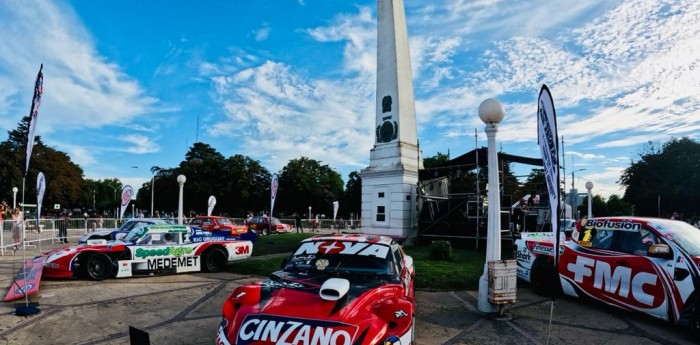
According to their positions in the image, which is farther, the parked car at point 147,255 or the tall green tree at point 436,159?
the tall green tree at point 436,159

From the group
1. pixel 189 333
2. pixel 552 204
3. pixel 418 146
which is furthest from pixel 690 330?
pixel 418 146


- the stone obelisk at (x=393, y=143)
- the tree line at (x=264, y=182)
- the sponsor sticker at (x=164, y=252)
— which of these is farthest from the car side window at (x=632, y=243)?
the tree line at (x=264, y=182)

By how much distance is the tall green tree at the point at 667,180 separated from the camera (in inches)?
1671

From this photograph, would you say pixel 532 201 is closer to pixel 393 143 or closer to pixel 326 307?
pixel 393 143

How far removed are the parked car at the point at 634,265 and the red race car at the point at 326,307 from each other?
2.02 m

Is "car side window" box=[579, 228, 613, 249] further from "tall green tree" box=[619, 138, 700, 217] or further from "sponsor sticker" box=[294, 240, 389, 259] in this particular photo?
"tall green tree" box=[619, 138, 700, 217]

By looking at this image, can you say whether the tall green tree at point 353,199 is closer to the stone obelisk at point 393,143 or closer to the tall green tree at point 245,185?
the tall green tree at point 245,185

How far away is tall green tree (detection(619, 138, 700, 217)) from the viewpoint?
139 feet

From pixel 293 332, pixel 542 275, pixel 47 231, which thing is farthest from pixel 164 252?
pixel 47 231

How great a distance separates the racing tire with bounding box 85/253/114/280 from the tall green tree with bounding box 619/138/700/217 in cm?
4903

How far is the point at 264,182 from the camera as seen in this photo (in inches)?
2359

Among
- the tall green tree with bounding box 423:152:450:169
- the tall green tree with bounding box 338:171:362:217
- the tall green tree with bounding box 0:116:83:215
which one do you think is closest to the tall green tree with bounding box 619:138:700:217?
the tall green tree with bounding box 423:152:450:169

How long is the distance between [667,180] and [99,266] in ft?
170

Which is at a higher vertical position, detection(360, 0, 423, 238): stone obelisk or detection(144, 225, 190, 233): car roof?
detection(360, 0, 423, 238): stone obelisk
